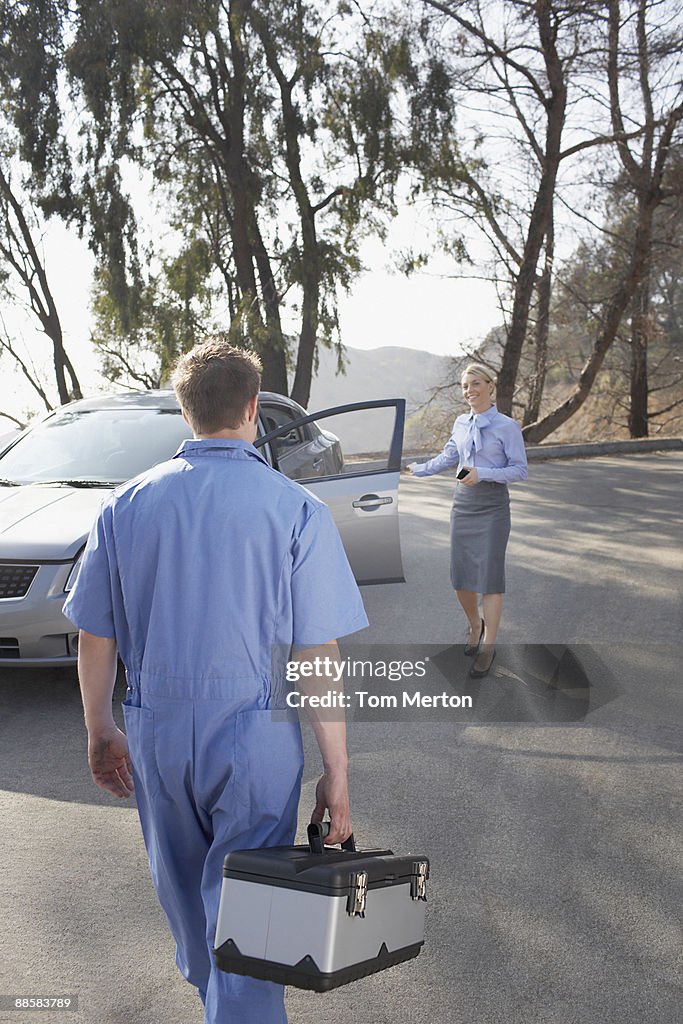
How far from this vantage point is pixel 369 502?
22.5ft

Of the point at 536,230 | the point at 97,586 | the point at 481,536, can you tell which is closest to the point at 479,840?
the point at 97,586

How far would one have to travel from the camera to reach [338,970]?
200 cm

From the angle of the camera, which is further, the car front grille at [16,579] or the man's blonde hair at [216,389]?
the car front grille at [16,579]

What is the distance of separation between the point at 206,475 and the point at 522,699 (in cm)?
393

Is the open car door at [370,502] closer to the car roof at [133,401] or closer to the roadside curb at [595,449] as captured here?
the car roof at [133,401]

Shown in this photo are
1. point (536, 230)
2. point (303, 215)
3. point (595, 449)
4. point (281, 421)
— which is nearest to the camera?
point (281, 421)

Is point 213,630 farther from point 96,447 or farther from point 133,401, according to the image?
point 133,401

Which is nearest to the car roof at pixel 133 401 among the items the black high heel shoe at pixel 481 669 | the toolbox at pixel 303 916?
the black high heel shoe at pixel 481 669

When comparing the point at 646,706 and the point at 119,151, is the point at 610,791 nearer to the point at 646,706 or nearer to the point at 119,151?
the point at 646,706

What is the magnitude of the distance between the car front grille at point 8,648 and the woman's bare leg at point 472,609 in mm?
2639

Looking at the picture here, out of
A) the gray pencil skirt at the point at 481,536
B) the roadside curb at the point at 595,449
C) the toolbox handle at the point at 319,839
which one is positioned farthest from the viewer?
the roadside curb at the point at 595,449

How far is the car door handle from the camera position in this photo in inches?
270

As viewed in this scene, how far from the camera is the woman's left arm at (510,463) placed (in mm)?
6094

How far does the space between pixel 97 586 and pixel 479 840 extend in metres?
2.27
